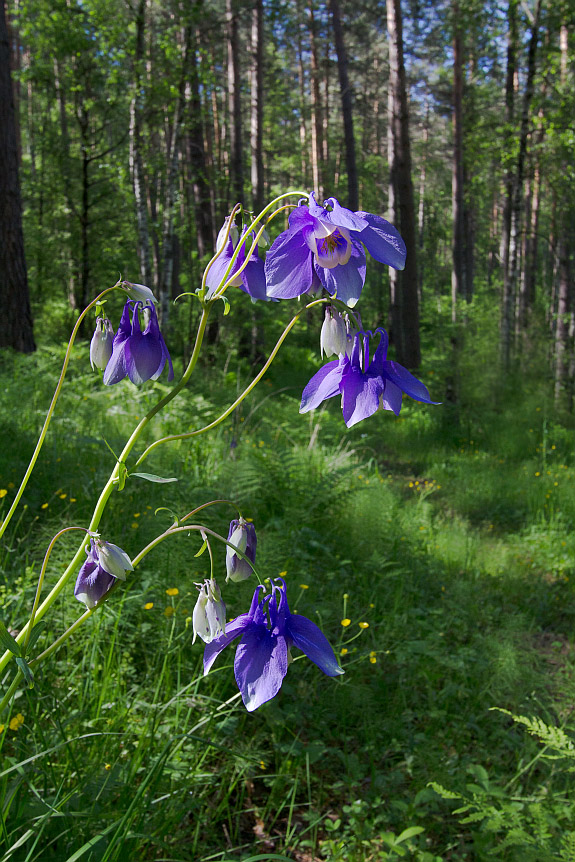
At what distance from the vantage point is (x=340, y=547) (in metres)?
4.01

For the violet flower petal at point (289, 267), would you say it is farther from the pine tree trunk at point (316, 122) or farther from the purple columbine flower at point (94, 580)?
the pine tree trunk at point (316, 122)

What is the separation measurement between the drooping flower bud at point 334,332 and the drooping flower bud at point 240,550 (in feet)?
1.17

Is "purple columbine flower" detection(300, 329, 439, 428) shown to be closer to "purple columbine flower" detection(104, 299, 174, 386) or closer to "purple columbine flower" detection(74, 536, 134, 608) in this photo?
"purple columbine flower" detection(104, 299, 174, 386)

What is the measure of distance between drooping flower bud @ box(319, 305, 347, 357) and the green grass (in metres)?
1.00

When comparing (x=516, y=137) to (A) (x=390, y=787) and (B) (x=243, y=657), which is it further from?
(B) (x=243, y=657)

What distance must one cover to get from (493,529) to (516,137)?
7630 mm

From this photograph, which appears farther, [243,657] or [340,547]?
[340,547]

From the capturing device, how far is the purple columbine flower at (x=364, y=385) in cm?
96

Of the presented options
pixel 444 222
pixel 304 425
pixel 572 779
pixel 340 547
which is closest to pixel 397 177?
pixel 304 425

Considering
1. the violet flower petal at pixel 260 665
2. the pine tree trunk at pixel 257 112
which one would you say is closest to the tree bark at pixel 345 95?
the pine tree trunk at pixel 257 112

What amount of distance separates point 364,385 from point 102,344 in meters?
0.48

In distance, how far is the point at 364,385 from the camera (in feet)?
3.18

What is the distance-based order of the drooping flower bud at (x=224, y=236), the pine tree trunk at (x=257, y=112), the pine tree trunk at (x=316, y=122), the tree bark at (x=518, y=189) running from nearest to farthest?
the drooping flower bud at (x=224, y=236) → the tree bark at (x=518, y=189) → the pine tree trunk at (x=257, y=112) → the pine tree trunk at (x=316, y=122)

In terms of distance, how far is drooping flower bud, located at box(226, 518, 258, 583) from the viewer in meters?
1.07
